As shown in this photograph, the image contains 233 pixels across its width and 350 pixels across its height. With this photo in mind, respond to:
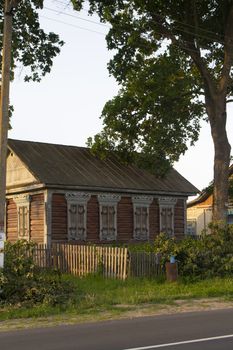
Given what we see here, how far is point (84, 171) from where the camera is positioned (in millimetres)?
27906

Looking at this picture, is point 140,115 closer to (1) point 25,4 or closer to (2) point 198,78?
(2) point 198,78

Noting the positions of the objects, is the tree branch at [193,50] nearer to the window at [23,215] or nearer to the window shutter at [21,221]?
the window at [23,215]

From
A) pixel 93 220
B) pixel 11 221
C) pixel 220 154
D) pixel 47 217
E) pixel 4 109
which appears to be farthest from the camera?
pixel 11 221

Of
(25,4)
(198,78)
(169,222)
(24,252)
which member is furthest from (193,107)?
(24,252)

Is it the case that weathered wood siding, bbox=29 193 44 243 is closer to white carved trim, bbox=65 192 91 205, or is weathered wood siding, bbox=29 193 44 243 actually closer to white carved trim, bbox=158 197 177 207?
white carved trim, bbox=65 192 91 205

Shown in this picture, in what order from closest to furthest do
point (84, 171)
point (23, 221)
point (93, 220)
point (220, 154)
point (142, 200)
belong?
point (220, 154) → point (93, 220) → point (23, 221) → point (84, 171) → point (142, 200)

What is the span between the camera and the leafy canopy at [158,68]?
26.6m

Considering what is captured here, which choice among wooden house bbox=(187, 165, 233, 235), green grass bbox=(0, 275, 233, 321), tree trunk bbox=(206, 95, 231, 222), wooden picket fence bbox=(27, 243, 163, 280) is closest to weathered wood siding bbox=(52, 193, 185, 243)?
wooden picket fence bbox=(27, 243, 163, 280)

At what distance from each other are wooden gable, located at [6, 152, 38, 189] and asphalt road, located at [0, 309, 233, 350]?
→ 604 inches

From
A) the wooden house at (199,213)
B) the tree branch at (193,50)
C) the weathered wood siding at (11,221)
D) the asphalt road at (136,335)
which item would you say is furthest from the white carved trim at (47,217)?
the wooden house at (199,213)

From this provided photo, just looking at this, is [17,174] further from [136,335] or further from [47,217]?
[136,335]

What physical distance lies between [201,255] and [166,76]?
33.8ft

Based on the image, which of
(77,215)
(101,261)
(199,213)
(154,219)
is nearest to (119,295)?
(101,261)

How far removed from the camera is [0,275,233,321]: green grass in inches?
505
